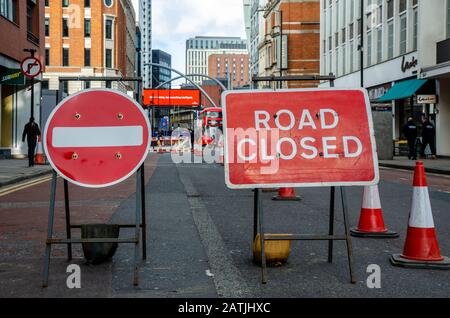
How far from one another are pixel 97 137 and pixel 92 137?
1.5 inches

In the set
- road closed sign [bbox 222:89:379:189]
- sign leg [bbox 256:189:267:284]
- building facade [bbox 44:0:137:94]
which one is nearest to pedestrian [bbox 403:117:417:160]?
road closed sign [bbox 222:89:379:189]

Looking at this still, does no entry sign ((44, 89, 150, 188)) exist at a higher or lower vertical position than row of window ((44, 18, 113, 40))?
lower

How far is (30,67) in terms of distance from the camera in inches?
800

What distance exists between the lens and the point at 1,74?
1143 inches

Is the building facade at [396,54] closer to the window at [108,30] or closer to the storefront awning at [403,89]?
the storefront awning at [403,89]

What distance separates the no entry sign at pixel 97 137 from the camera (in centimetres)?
499

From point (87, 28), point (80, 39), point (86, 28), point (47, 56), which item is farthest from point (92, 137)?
point (87, 28)

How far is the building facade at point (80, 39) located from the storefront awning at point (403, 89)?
46.4 meters

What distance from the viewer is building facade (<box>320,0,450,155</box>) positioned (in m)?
31.5

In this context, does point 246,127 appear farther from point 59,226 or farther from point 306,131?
point 59,226

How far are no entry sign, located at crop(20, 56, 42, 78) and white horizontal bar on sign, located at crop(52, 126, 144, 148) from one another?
16037mm

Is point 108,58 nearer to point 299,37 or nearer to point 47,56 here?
point 47,56

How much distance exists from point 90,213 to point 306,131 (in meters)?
5.12

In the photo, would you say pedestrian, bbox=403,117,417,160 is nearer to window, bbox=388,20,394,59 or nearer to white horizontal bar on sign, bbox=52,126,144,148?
window, bbox=388,20,394,59
